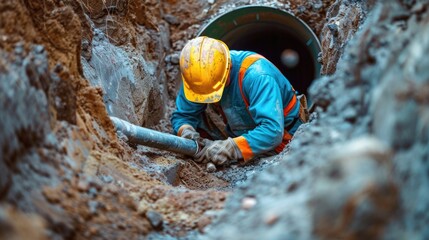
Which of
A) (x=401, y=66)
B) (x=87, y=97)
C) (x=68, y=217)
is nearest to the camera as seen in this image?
(x=401, y=66)

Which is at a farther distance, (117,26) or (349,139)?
(117,26)

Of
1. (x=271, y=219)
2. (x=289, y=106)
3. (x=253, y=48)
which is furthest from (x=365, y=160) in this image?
(x=253, y=48)

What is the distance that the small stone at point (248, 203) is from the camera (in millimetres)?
1929

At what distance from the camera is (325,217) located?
1.46m

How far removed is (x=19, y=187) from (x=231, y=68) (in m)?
2.97

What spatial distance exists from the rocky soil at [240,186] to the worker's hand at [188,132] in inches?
48.5

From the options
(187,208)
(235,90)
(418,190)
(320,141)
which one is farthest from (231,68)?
(418,190)

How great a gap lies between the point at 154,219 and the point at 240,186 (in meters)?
0.38

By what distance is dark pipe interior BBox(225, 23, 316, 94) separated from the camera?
20.5 feet

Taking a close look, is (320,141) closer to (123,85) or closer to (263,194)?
(263,194)

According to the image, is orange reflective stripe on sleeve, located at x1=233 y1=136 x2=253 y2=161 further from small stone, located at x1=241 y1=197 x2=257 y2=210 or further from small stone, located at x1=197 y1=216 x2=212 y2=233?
small stone, located at x1=241 y1=197 x2=257 y2=210

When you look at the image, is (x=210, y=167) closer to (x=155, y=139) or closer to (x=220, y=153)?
(x=220, y=153)

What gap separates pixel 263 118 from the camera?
4426mm

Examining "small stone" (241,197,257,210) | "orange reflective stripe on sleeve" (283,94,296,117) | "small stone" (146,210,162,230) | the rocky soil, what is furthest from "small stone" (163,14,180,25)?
"small stone" (241,197,257,210)
